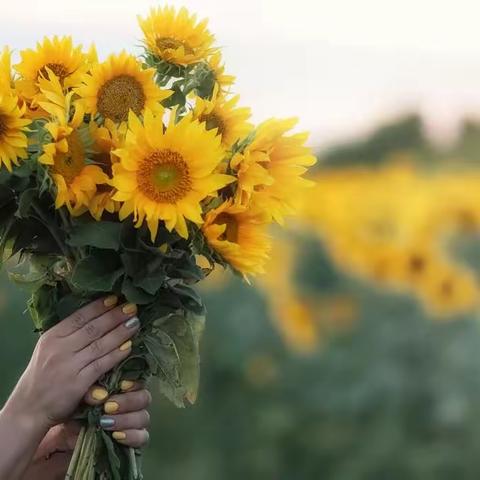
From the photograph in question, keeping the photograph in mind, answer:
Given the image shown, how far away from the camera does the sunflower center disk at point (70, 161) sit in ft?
5.58

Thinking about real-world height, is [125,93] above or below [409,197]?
below

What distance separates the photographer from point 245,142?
1748 mm

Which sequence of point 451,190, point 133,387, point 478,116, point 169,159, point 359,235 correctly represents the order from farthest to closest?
1. point 478,116
2. point 451,190
3. point 359,235
4. point 133,387
5. point 169,159

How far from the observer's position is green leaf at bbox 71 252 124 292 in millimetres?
1739

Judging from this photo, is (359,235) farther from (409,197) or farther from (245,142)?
(245,142)

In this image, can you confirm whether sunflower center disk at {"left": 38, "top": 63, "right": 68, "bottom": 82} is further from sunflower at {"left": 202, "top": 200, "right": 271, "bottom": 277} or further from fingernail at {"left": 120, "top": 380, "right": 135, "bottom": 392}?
fingernail at {"left": 120, "top": 380, "right": 135, "bottom": 392}

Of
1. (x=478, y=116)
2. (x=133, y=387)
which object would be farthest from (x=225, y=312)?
(x=478, y=116)

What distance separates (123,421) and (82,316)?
0.15 meters

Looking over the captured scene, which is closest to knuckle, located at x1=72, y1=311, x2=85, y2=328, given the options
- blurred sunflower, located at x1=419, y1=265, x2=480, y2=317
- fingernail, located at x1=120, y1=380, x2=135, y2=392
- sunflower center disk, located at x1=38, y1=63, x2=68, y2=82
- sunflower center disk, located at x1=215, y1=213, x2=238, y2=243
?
fingernail, located at x1=120, y1=380, x2=135, y2=392

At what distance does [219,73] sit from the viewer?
1871 millimetres

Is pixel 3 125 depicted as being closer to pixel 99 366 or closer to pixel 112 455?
pixel 99 366

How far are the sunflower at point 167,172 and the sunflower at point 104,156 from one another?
3 cm

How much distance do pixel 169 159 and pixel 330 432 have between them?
2.41 meters

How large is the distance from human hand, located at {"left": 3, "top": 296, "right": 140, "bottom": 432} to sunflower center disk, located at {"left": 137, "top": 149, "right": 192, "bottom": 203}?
0.53ft
